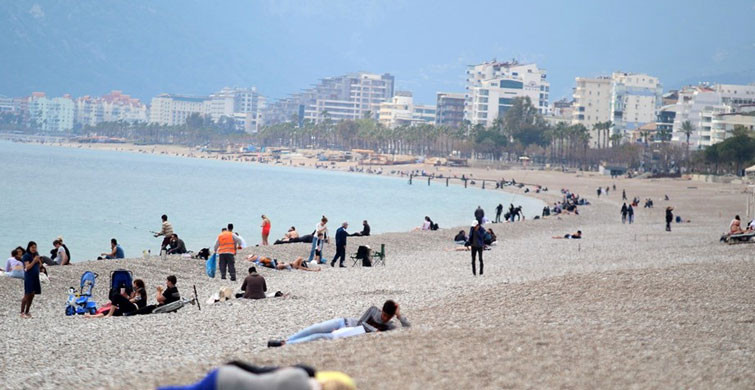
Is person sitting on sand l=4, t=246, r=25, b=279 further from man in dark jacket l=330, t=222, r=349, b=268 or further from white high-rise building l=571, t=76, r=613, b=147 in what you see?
white high-rise building l=571, t=76, r=613, b=147

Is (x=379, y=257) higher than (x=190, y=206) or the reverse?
higher

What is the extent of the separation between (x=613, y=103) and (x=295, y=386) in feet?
575

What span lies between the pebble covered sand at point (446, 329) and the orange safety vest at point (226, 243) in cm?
63

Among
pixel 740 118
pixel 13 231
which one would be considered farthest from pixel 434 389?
pixel 740 118

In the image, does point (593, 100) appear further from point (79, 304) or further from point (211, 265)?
point (79, 304)

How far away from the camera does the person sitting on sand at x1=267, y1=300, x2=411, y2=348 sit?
36.4 ft

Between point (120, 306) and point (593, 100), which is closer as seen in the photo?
point (120, 306)

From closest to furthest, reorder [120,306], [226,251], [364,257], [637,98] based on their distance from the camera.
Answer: [120,306] → [226,251] → [364,257] → [637,98]

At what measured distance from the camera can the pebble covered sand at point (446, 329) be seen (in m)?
9.38

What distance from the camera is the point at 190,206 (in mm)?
62500

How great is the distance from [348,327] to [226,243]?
9129mm

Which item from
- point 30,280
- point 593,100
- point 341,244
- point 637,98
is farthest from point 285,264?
point 637,98

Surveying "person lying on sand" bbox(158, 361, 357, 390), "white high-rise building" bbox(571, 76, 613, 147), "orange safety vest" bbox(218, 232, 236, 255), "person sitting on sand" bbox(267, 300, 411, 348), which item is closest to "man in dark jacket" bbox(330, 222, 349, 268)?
"orange safety vest" bbox(218, 232, 236, 255)

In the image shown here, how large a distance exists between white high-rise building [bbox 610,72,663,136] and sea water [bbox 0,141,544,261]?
78968 mm
